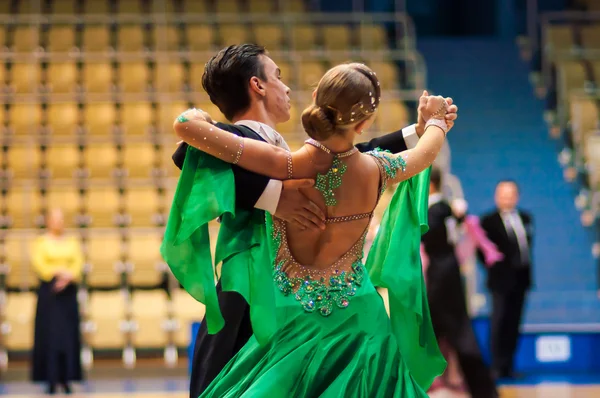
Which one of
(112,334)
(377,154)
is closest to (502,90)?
(112,334)

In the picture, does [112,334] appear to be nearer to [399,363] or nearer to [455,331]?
[455,331]

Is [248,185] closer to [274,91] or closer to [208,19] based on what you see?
[274,91]

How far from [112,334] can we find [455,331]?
3471 mm

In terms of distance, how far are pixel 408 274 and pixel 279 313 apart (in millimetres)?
395

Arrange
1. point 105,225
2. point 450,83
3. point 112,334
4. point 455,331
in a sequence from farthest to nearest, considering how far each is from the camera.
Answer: point 450,83, point 105,225, point 112,334, point 455,331

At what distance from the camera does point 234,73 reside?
9.27 ft

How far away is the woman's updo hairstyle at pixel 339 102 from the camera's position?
2514 mm

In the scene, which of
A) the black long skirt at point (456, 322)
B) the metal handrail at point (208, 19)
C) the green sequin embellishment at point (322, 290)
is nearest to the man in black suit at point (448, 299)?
the black long skirt at point (456, 322)

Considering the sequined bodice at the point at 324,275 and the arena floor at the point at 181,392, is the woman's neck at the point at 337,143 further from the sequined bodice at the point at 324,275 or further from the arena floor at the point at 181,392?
the arena floor at the point at 181,392

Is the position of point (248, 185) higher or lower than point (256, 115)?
lower

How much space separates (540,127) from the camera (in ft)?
36.5

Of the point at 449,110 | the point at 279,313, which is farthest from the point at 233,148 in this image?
the point at 449,110

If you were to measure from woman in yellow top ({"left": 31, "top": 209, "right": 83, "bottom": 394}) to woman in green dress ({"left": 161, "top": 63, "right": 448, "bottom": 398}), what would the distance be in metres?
5.22

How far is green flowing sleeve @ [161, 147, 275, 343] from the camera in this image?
8.65 feet
